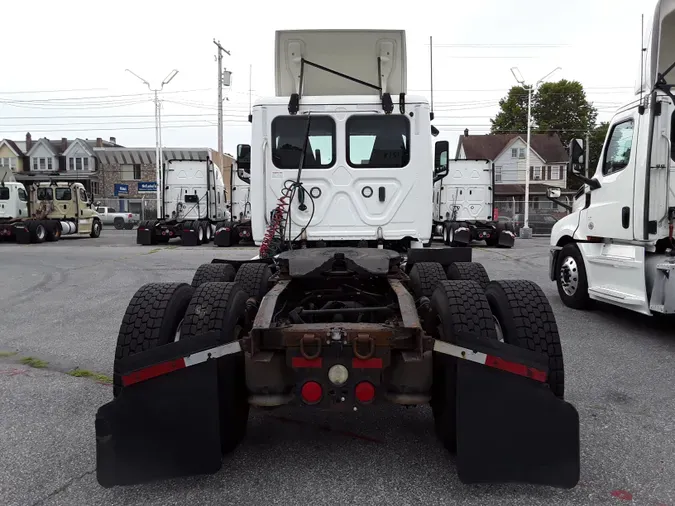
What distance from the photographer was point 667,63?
20.5 feet

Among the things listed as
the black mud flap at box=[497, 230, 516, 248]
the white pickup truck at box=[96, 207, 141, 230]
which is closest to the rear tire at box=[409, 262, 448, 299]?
the black mud flap at box=[497, 230, 516, 248]

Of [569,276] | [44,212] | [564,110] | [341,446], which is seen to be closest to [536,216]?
[569,276]

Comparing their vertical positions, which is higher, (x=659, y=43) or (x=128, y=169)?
Result: (x=128, y=169)

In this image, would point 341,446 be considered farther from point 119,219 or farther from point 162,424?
point 119,219

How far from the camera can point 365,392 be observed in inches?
110

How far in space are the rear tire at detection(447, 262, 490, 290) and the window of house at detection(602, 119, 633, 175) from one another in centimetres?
308

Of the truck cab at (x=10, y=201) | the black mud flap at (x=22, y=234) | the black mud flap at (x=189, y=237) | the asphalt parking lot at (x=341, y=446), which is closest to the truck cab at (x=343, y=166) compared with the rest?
the asphalt parking lot at (x=341, y=446)

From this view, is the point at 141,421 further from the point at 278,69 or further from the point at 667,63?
the point at 667,63

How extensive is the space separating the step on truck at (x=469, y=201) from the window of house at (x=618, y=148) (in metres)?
13.3

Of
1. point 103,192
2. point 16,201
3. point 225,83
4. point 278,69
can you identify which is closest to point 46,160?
point 103,192

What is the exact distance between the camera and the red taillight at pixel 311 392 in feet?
9.13

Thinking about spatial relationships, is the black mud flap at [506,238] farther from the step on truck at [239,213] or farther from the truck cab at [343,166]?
the truck cab at [343,166]

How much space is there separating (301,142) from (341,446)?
3243 mm

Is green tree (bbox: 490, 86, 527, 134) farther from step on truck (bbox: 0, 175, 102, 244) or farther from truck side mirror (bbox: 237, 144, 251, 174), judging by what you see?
truck side mirror (bbox: 237, 144, 251, 174)
